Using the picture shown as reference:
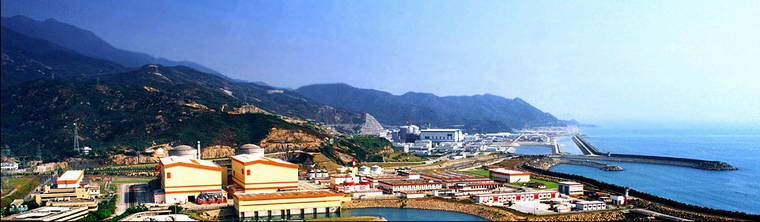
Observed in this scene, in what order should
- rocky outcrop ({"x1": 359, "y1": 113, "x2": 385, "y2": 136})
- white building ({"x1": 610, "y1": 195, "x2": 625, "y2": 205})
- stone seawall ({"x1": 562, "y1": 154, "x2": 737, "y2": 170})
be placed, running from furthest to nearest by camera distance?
rocky outcrop ({"x1": 359, "y1": 113, "x2": 385, "y2": 136})
stone seawall ({"x1": 562, "y1": 154, "x2": 737, "y2": 170})
white building ({"x1": 610, "y1": 195, "x2": 625, "y2": 205})

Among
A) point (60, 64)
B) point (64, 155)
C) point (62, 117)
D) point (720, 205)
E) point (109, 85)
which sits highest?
point (60, 64)

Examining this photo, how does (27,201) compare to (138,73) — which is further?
(138,73)

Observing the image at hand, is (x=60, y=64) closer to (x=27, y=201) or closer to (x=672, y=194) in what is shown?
(x=27, y=201)

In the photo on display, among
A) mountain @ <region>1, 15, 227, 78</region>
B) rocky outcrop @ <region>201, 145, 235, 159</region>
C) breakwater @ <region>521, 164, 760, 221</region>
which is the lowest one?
breakwater @ <region>521, 164, 760, 221</region>

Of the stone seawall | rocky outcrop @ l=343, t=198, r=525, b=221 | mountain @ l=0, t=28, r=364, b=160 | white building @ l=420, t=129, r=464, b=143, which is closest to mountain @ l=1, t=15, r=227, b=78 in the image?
mountain @ l=0, t=28, r=364, b=160

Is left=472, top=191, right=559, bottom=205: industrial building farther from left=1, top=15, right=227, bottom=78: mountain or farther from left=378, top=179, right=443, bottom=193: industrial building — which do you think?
left=1, top=15, right=227, bottom=78: mountain

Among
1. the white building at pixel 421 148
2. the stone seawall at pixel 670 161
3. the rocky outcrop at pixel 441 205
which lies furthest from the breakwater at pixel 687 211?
the white building at pixel 421 148

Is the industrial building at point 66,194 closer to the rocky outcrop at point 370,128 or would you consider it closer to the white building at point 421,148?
the white building at point 421,148

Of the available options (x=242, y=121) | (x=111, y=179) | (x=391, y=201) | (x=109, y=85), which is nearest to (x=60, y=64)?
(x=109, y=85)
